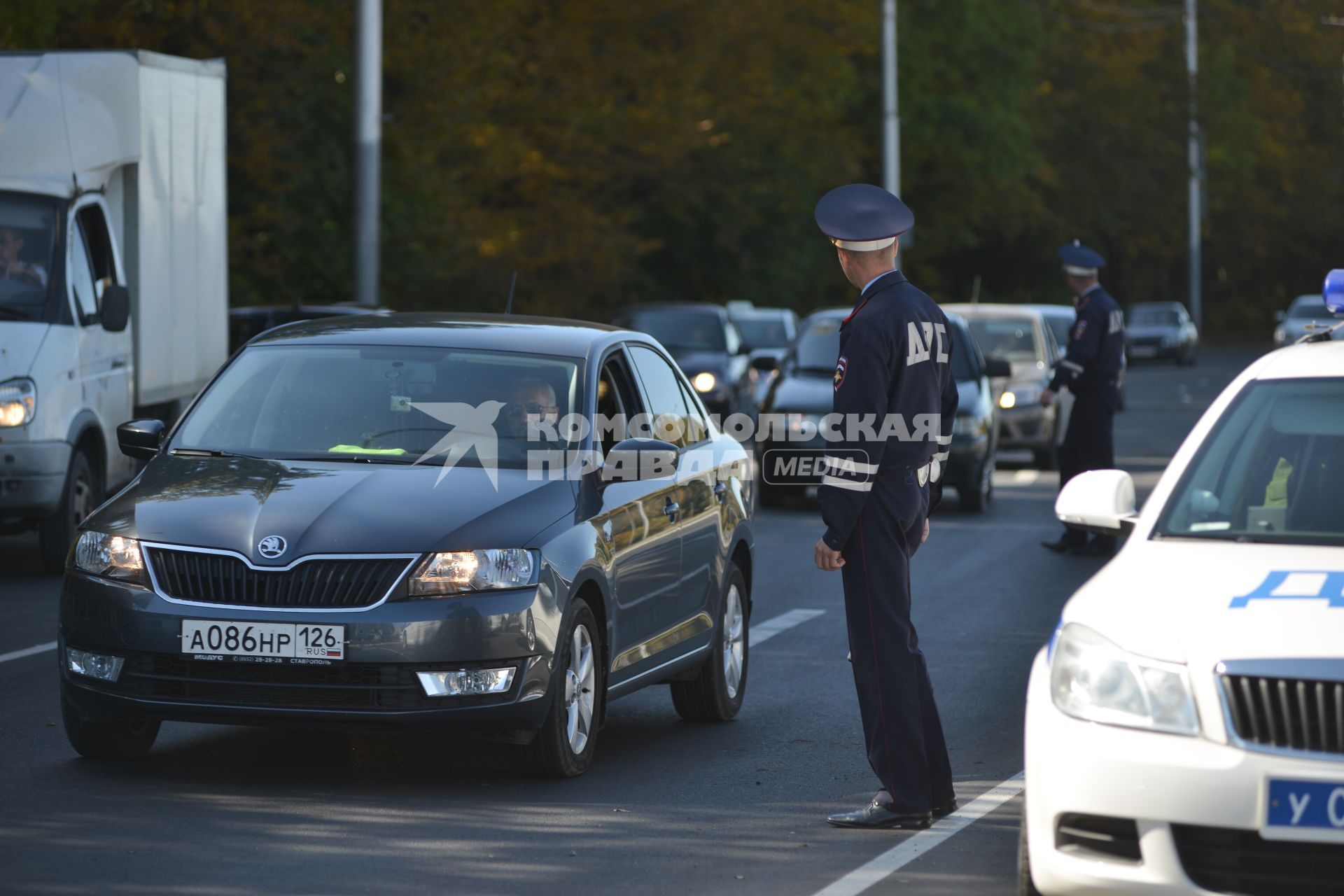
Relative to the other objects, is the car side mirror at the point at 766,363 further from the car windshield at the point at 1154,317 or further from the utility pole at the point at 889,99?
the car windshield at the point at 1154,317

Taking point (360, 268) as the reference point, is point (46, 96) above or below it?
above

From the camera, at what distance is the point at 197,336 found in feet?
54.4

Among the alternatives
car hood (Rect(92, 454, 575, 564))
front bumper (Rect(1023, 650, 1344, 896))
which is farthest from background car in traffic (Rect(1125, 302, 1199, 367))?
front bumper (Rect(1023, 650, 1344, 896))

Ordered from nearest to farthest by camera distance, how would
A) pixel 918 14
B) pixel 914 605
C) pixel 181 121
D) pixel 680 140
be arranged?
pixel 914 605, pixel 181 121, pixel 680 140, pixel 918 14

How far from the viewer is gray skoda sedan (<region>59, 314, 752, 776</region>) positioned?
6.86m

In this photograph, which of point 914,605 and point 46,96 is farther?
Result: point 46,96

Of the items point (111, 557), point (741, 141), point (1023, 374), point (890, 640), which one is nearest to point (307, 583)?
point (111, 557)

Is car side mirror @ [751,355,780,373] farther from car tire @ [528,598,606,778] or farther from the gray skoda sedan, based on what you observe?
car tire @ [528,598,606,778]

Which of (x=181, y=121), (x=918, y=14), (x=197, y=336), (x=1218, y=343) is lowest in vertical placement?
(x=1218, y=343)

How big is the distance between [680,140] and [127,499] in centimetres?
3051

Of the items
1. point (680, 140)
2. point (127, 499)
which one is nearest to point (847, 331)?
point (127, 499)

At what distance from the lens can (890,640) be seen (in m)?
6.62

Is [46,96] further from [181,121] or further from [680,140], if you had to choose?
[680,140]

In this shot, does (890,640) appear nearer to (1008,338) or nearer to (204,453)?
(204,453)
